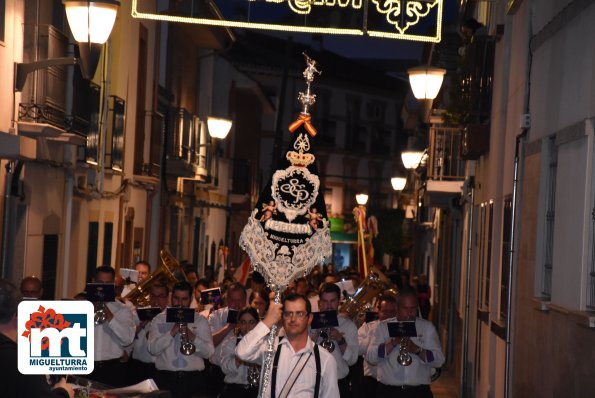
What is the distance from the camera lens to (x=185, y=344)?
14578 millimetres

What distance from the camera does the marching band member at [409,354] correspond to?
551 inches

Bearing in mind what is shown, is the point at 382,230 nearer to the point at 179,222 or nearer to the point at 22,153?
the point at 179,222

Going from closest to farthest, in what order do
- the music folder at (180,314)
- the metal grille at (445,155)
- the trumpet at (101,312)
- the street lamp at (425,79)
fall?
1. the music folder at (180,314)
2. the trumpet at (101,312)
3. the street lamp at (425,79)
4. the metal grille at (445,155)

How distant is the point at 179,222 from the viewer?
35.0m

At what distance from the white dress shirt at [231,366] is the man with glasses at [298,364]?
169 inches

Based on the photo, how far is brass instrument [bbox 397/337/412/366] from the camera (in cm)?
1398

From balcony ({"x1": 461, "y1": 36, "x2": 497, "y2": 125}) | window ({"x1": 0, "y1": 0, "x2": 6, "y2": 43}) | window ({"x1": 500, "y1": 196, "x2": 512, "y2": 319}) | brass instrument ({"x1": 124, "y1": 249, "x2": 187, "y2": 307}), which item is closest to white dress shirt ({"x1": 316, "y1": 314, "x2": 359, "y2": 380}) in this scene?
window ({"x1": 500, "y1": 196, "x2": 512, "y2": 319})

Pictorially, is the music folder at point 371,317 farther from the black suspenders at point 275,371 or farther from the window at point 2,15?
the black suspenders at point 275,371

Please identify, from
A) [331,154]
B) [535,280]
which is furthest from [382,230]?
[535,280]

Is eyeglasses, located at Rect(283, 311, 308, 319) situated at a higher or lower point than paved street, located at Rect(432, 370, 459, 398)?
higher

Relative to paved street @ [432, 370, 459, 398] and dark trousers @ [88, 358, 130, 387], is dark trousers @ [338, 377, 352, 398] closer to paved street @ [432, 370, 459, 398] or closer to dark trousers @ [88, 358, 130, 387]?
dark trousers @ [88, 358, 130, 387]

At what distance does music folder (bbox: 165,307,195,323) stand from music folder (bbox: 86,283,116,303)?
27.8 inches

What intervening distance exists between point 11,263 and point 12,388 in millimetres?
11583

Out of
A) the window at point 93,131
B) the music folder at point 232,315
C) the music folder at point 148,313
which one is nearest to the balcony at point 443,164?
the window at point 93,131
